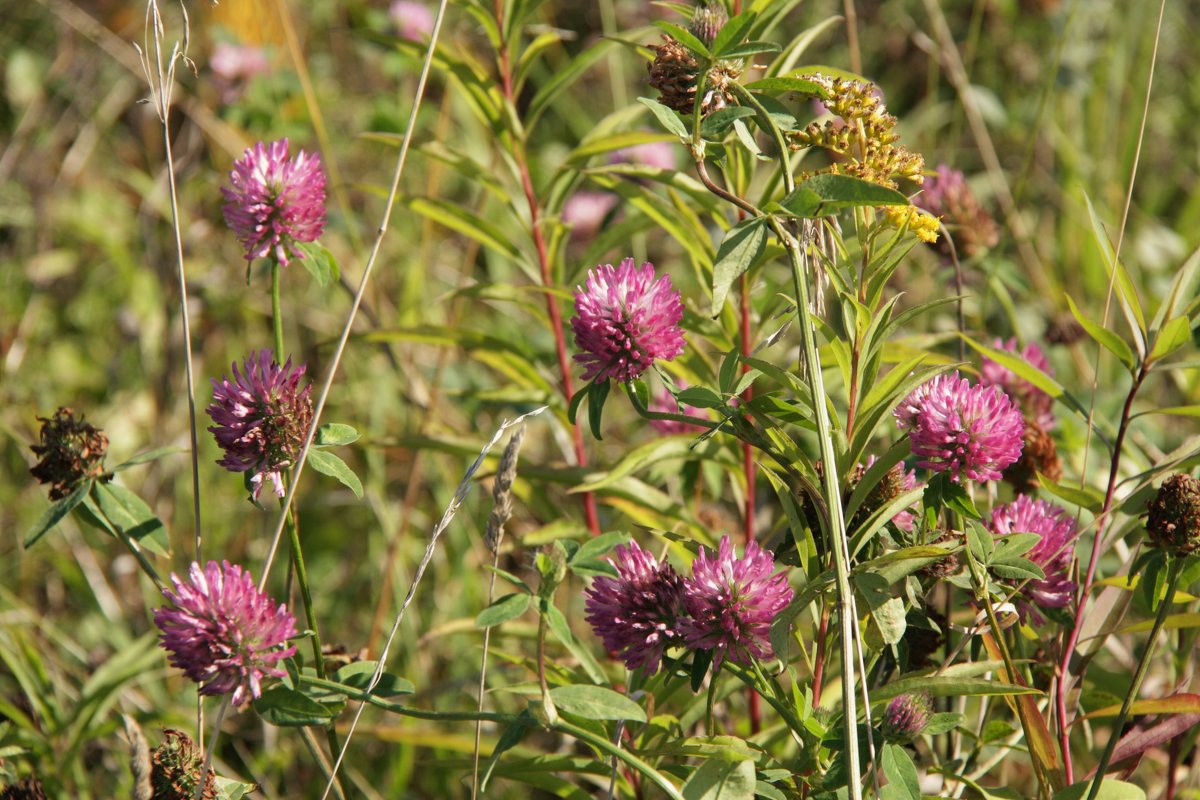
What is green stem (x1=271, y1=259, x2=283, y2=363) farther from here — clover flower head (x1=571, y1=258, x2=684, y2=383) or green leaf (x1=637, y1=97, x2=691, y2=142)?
green leaf (x1=637, y1=97, x2=691, y2=142)

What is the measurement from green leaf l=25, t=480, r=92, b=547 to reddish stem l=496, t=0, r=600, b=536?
0.64 metres

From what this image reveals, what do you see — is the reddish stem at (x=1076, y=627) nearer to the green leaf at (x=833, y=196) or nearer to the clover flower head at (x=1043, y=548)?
the clover flower head at (x=1043, y=548)

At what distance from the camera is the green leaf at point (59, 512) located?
3.85 ft

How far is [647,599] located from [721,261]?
1.11 feet

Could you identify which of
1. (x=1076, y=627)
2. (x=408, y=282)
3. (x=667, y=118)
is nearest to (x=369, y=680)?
(x=667, y=118)

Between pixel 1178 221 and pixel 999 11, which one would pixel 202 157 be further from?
pixel 1178 221

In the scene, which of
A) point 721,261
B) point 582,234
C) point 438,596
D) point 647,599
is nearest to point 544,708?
point 647,599

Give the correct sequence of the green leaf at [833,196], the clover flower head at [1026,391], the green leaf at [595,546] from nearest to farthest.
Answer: the green leaf at [833,196] → the green leaf at [595,546] → the clover flower head at [1026,391]

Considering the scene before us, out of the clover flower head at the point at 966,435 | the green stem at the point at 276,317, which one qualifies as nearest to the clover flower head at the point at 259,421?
the green stem at the point at 276,317

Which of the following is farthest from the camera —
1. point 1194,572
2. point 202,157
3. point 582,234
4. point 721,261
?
point 202,157

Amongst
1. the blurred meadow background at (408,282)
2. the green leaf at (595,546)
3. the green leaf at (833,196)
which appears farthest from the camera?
the blurred meadow background at (408,282)

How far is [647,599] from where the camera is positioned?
1088 mm

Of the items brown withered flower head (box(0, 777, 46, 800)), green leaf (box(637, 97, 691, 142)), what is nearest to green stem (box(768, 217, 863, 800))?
green leaf (box(637, 97, 691, 142))

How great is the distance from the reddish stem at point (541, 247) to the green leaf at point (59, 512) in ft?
2.09
